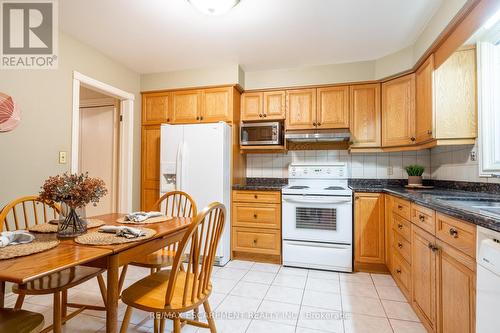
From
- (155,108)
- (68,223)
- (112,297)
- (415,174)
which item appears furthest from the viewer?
(155,108)

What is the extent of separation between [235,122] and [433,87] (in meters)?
2.04

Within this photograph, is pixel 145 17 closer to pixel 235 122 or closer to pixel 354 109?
pixel 235 122

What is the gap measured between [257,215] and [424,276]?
1683mm

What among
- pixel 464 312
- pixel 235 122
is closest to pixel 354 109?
pixel 235 122

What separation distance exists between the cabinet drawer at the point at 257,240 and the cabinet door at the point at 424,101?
177cm

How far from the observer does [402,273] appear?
2.14 m

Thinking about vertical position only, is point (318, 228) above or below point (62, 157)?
below

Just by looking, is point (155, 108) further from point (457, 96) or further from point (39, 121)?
point (457, 96)

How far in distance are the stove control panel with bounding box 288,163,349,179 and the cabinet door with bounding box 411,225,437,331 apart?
1.37m

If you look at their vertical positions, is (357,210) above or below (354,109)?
below

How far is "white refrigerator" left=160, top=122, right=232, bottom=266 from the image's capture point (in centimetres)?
280

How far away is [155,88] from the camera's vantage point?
3.34m

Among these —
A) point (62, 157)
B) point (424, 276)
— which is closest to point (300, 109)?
point (424, 276)

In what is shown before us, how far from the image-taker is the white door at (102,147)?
3334 mm
